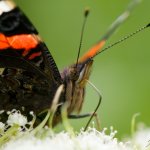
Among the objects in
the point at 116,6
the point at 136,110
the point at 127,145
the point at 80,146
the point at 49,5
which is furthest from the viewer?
the point at 49,5

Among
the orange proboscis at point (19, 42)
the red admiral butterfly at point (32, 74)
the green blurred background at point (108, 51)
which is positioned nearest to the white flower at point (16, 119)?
the red admiral butterfly at point (32, 74)

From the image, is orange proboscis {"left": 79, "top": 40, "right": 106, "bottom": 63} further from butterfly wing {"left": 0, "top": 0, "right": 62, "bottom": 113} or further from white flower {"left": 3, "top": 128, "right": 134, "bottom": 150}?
white flower {"left": 3, "top": 128, "right": 134, "bottom": 150}

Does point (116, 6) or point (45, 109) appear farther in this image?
point (116, 6)

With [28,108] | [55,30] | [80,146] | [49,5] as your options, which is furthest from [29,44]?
[49,5]

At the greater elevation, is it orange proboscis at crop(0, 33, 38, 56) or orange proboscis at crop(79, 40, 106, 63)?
orange proboscis at crop(0, 33, 38, 56)

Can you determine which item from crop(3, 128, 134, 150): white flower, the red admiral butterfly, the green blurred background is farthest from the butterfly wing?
the green blurred background

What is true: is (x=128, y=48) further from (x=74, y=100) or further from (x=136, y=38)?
(x=74, y=100)

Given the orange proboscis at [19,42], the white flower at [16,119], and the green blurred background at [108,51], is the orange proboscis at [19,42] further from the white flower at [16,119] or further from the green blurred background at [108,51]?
the green blurred background at [108,51]

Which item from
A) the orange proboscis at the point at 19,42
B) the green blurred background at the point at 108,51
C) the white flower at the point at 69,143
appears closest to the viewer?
the white flower at the point at 69,143
